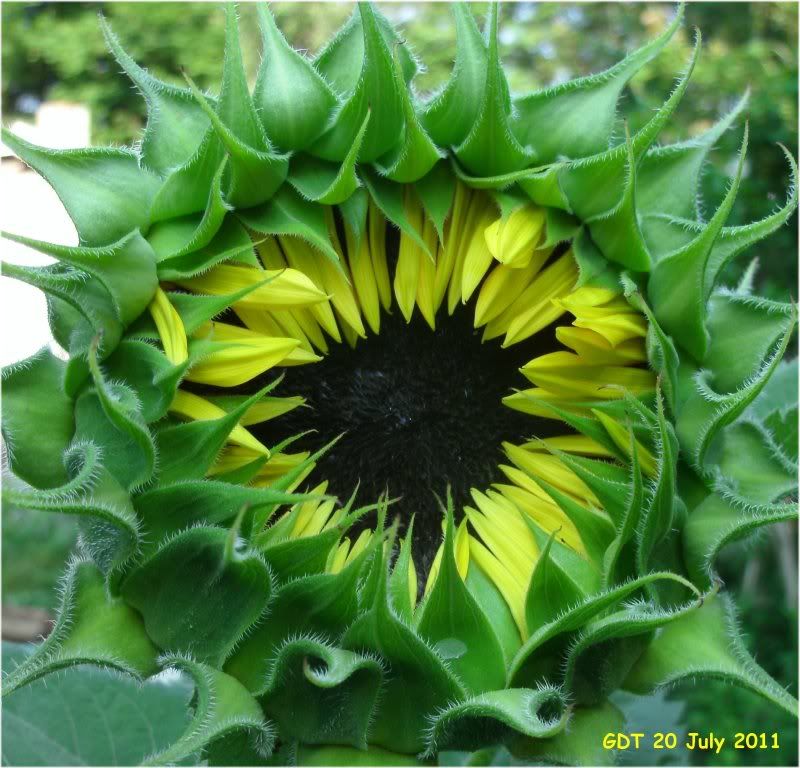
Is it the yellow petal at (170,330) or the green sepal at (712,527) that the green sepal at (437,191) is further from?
the green sepal at (712,527)

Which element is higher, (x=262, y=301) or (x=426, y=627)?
(x=262, y=301)

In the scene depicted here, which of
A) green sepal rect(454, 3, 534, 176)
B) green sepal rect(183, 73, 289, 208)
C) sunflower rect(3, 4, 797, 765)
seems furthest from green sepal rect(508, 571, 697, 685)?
green sepal rect(183, 73, 289, 208)

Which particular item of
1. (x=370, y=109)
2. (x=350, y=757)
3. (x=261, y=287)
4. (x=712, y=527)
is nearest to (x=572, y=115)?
(x=370, y=109)

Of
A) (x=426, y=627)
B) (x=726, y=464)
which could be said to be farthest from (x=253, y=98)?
(x=726, y=464)

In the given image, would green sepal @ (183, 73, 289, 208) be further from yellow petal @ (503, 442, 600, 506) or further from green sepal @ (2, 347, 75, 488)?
yellow petal @ (503, 442, 600, 506)

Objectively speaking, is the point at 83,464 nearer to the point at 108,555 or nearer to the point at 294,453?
the point at 108,555

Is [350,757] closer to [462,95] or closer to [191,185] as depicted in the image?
[191,185]
